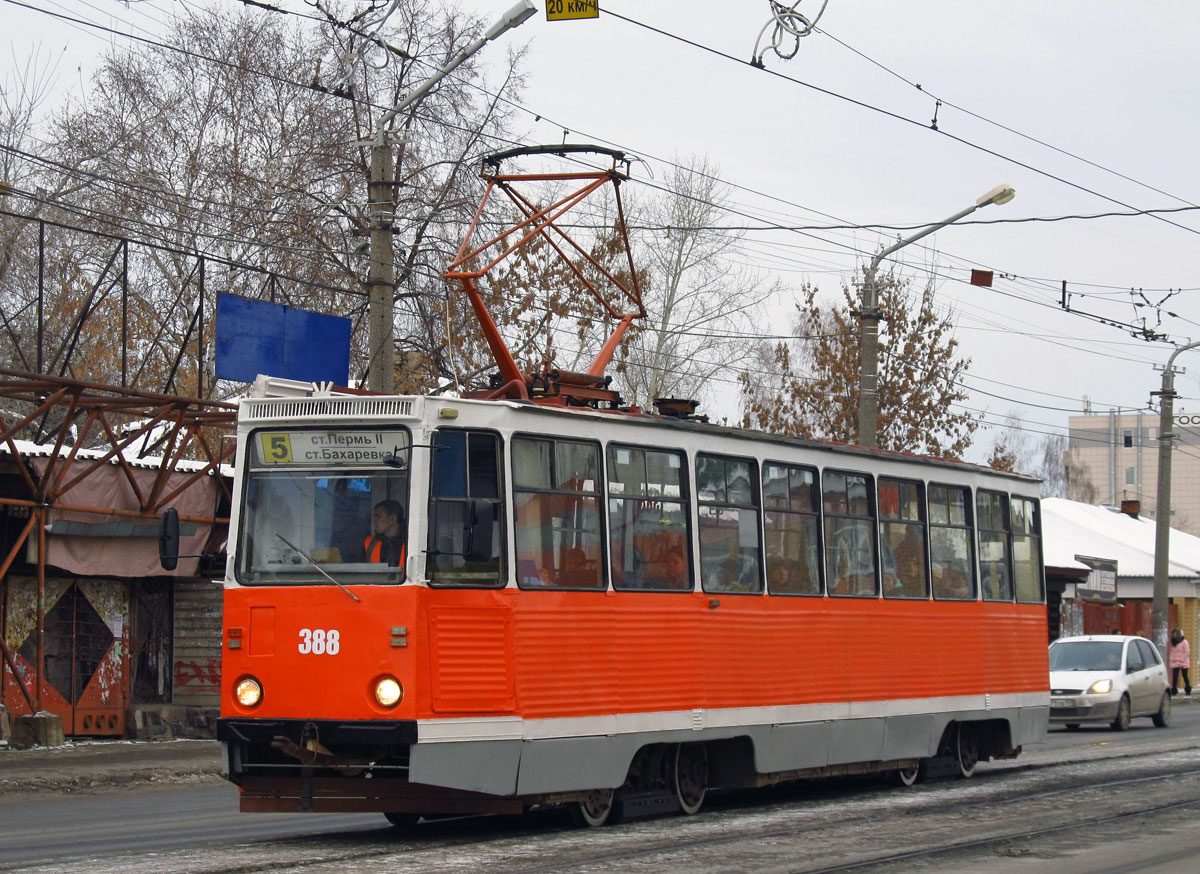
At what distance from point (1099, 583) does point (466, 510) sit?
112ft

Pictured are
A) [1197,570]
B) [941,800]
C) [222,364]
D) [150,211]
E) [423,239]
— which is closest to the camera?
[941,800]

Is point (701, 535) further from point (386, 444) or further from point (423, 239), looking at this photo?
point (423, 239)

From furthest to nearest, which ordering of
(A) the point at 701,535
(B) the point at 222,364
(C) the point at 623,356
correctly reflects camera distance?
1. (C) the point at 623,356
2. (B) the point at 222,364
3. (A) the point at 701,535

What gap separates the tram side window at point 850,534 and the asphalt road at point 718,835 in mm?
1906

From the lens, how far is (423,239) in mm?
31875

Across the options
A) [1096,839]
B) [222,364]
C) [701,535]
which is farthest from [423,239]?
[1096,839]

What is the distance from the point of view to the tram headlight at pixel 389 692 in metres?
10.5

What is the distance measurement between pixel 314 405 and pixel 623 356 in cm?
2829

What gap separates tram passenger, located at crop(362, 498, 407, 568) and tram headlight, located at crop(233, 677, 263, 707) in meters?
1.11

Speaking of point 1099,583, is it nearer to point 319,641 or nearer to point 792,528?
point 792,528

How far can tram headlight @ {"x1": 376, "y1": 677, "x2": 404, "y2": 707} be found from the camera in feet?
34.5

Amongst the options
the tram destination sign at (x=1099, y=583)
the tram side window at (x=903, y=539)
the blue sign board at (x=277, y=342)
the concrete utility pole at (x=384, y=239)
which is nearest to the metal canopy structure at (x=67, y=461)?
the blue sign board at (x=277, y=342)

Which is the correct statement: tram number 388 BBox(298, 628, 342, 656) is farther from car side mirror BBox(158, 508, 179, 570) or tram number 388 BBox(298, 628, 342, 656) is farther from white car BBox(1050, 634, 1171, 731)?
white car BBox(1050, 634, 1171, 731)

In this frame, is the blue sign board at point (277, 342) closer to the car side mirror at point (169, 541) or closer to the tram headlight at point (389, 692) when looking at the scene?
the car side mirror at point (169, 541)
